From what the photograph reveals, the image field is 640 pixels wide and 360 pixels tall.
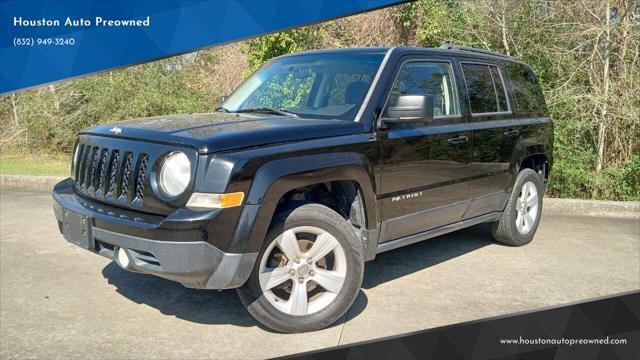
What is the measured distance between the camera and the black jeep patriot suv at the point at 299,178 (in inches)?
126

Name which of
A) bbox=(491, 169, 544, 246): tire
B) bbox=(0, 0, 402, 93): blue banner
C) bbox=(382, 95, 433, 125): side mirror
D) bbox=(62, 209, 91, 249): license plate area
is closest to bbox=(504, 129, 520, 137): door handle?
bbox=(491, 169, 544, 246): tire

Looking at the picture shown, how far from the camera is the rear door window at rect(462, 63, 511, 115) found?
5012 mm

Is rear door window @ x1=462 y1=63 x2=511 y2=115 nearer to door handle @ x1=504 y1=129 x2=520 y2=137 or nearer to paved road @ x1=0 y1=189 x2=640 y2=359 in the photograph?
door handle @ x1=504 y1=129 x2=520 y2=137

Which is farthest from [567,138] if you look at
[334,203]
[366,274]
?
[334,203]

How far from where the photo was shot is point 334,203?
13.2 feet

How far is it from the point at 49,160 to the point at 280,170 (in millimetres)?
10361

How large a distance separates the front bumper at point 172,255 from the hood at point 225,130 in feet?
1.65

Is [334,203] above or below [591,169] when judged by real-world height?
above

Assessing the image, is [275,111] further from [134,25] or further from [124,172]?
[134,25]

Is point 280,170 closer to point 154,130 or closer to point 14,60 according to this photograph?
point 154,130

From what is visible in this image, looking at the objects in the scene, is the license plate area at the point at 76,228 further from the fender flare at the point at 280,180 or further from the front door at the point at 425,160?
the front door at the point at 425,160

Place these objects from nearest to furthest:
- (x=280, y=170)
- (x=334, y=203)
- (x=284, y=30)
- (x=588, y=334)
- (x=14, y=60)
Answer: (x=280, y=170) < (x=588, y=334) < (x=334, y=203) < (x=284, y=30) < (x=14, y=60)

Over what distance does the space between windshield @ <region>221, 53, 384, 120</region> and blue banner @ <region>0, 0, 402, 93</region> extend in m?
4.29

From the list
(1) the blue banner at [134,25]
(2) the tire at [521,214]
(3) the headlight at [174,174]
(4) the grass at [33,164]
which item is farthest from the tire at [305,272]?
(4) the grass at [33,164]
